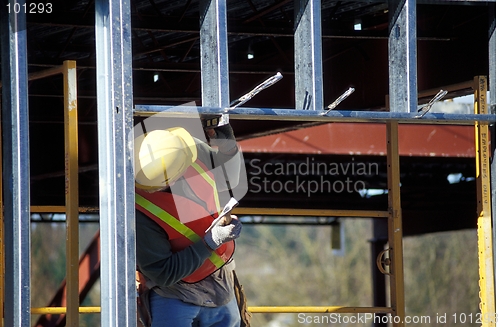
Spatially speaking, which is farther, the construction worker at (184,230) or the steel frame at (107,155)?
the construction worker at (184,230)

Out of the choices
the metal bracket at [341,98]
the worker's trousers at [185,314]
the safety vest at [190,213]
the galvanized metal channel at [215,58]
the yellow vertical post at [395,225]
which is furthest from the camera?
the yellow vertical post at [395,225]

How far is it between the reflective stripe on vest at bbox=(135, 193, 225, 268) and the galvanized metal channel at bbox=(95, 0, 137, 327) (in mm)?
400

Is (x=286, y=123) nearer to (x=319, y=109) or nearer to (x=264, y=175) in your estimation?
(x=264, y=175)

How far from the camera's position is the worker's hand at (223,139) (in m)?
5.38

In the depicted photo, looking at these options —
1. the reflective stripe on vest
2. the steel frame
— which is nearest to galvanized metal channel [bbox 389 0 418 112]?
the steel frame

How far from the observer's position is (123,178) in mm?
4566

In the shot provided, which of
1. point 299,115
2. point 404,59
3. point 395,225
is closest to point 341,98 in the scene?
point 299,115

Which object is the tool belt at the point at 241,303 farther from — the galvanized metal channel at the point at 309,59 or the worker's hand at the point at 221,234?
the galvanized metal channel at the point at 309,59

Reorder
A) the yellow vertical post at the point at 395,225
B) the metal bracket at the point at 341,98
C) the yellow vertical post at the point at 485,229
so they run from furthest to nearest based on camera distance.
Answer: the yellow vertical post at the point at 395,225 < the yellow vertical post at the point at 485,229 < the metal bracket at the point at 341,98

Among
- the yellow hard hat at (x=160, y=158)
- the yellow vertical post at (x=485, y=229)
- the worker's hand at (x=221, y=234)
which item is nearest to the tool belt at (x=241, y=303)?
the worker's hand at (x=221, y=234)

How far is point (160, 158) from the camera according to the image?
191 inches

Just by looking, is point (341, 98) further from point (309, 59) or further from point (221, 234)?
point (221, 234)

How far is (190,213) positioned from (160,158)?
0.50 meters

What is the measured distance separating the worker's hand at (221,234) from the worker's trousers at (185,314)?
0.48 metres
